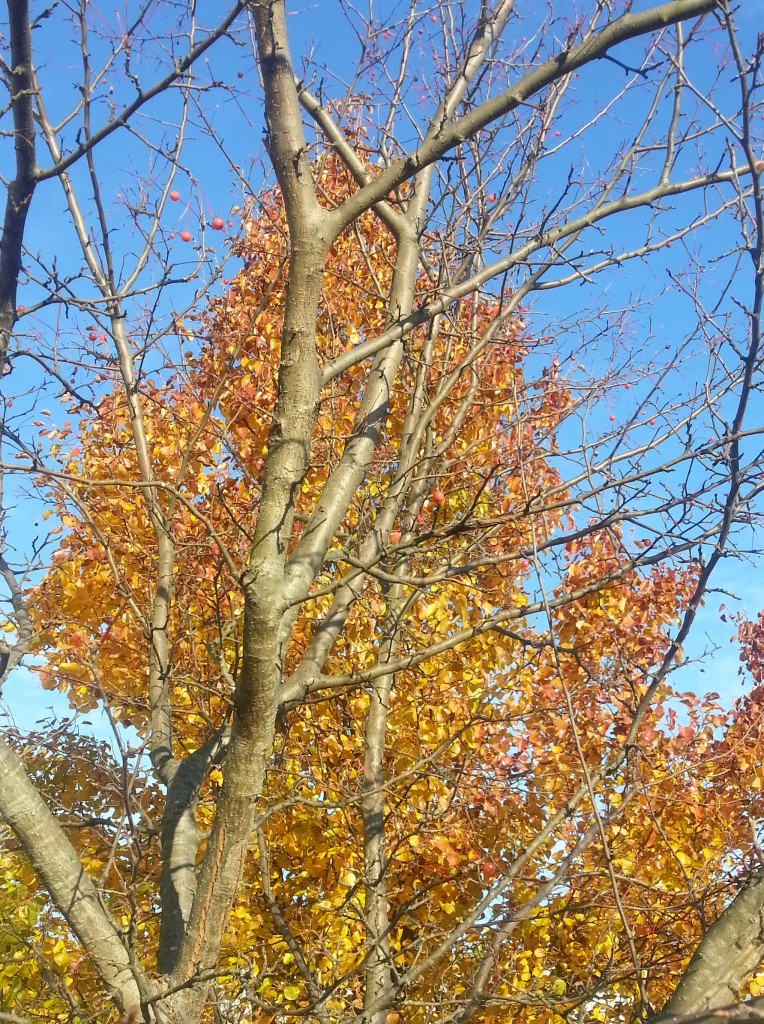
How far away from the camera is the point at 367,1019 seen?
3.80 metres

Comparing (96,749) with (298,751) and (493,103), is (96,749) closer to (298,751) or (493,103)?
(298,751)

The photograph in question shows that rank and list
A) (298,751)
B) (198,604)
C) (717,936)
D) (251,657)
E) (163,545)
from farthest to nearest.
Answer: (198,604) < (298,751) < (163,545) < (251,657) < (717,936)

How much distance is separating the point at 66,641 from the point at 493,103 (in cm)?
572

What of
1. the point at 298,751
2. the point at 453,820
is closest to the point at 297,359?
the point at 298,751

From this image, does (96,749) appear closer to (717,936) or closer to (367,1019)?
(367,1019)

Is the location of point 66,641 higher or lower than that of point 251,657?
higher

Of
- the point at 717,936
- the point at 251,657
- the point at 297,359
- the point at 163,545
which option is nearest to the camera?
the point at 717,936

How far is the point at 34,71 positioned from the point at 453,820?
4.95m

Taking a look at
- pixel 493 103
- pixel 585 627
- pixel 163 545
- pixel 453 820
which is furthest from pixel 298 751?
pixel 493 103

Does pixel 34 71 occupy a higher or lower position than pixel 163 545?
higher

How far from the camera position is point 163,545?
4.86 metres

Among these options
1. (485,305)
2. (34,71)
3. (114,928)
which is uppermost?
(485,305)

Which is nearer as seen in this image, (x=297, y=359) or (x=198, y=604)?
(x=297, y=359)

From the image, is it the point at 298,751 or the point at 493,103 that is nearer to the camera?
the point at 493,103
